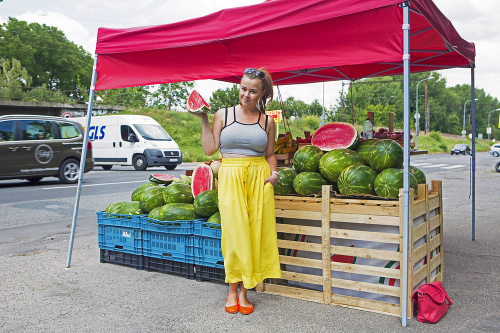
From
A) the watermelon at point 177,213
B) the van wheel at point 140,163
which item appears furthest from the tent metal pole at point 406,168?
the van wheel at point 140,163

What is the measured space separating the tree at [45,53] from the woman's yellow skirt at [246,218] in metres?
54.9

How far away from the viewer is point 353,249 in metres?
4.04

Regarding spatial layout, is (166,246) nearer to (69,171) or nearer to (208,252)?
(208,252)

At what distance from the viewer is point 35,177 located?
14391 millimetres

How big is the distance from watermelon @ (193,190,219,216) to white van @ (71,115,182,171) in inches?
642

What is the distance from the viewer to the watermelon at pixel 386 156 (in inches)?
171

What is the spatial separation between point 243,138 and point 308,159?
3.80 ft

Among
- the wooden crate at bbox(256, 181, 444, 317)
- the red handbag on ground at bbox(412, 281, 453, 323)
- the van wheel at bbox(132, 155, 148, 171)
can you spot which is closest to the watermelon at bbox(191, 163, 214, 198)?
the wooden crate at bbox(256, 181, 444, 317)

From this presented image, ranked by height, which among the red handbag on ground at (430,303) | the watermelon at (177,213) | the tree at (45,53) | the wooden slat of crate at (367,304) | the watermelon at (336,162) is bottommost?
the wooden slat of crate at (367,304)

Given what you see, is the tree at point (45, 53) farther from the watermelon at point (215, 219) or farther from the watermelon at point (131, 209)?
the watermelon at point (215, 219)

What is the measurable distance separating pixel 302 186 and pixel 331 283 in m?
0.96

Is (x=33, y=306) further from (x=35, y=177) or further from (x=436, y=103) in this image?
(x=436, y=103)

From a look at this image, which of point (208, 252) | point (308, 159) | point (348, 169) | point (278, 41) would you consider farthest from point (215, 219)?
point (278, 41)

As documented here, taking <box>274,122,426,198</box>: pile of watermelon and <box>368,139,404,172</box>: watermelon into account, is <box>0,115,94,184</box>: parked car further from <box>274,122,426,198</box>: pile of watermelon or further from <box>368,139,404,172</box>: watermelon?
<box>368,139,404,172</box>: watermelon
